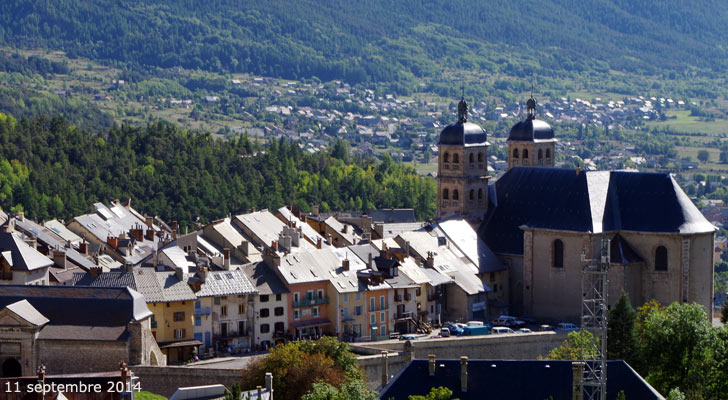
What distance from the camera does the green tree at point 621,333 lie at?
88.8 m

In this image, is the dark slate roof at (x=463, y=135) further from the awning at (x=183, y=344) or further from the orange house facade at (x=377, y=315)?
the awning at (x=183, y=344)

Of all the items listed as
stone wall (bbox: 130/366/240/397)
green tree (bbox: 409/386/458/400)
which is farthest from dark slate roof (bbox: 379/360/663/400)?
stone wall (bbox: 130/366/240/397)

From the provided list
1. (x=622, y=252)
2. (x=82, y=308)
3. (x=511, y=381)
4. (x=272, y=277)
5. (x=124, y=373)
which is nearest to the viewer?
(x=511, y=381)

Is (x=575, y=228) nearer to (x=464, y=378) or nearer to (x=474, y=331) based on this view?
(x=474, y=331)

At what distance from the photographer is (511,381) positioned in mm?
69938

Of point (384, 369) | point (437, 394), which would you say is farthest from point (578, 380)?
point (384, 369)

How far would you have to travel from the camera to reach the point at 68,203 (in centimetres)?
15262

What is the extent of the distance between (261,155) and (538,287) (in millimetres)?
74258

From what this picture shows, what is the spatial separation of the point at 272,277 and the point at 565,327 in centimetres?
1780

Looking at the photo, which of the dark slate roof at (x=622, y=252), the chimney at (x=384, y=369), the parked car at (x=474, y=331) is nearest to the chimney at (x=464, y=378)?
the chimney at (x=384, y=369)

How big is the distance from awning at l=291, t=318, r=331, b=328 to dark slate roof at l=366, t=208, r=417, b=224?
163ft

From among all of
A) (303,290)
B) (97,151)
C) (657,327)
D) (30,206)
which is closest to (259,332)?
(303,290)

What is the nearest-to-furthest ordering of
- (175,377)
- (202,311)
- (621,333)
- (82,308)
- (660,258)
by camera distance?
(175,377)
(82,308)
(621,333)
(202,311)
(660,258)

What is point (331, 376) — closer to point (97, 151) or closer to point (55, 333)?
point (55, 333)
